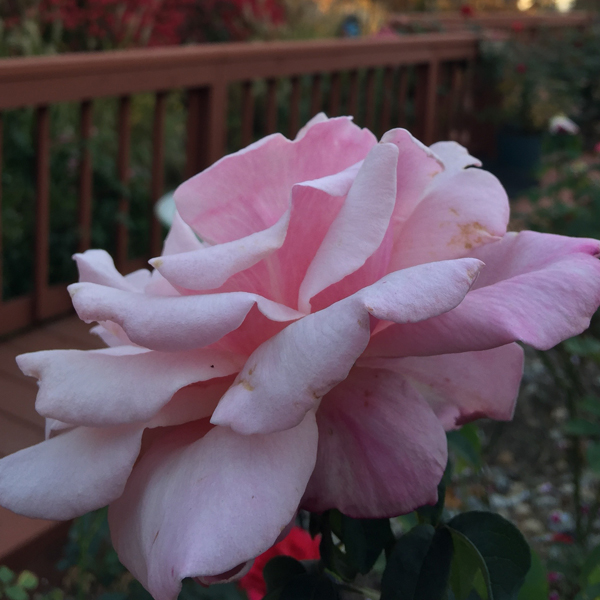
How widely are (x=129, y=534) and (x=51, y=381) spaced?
0.09 meters

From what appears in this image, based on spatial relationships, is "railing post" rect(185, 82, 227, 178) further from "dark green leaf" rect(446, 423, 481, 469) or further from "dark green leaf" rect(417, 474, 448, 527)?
"dark green leaf" rect(417, 474, 448, 527)

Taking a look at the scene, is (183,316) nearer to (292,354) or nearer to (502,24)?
(292,354)

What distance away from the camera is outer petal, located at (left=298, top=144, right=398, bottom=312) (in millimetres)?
344

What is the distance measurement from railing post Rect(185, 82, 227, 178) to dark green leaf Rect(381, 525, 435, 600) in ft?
9.55

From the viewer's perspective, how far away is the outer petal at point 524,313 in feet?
1.09

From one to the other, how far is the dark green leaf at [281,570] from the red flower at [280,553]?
17 cm

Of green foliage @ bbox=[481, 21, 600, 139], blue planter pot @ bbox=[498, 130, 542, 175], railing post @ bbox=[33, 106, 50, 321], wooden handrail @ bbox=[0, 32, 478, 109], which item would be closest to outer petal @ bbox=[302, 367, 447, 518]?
wooden handrail @ bbox=[0, 32, 478, 109]

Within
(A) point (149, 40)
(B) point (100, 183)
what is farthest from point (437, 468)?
(A) point (149, 40)

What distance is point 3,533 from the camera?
63cm

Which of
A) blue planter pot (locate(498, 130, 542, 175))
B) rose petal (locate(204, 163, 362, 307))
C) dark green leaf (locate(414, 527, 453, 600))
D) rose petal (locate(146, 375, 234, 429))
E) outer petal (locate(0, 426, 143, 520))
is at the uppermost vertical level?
rose petal (locate(204, 163, 362, 307))

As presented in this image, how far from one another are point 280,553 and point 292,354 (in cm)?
39

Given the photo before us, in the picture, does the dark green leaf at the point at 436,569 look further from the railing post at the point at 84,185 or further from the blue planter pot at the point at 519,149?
the blue planter pot at the point at 519,149

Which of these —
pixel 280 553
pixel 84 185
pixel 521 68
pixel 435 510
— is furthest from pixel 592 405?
pixel 521 68

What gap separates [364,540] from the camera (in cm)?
43
